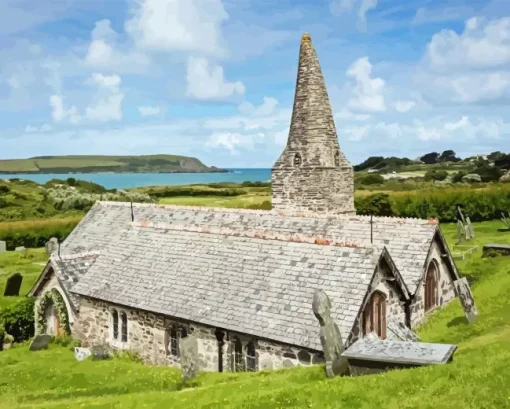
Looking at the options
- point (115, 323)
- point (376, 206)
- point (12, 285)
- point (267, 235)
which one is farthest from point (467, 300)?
point (376, 206)

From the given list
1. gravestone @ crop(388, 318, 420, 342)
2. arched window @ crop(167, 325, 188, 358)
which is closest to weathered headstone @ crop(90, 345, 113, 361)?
arched window @ crop(167, 325, 188, 358)

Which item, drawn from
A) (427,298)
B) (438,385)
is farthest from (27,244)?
(438,385)

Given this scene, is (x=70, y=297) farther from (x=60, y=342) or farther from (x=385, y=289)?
(x=385, y=289)

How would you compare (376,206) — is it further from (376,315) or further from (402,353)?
(402,353)

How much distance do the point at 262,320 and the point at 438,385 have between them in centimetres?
777

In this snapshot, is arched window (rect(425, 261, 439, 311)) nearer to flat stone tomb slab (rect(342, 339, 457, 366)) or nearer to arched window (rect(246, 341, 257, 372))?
arched window (rect(246, 341, 257, 372))

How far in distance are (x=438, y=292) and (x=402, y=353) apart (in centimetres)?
1241

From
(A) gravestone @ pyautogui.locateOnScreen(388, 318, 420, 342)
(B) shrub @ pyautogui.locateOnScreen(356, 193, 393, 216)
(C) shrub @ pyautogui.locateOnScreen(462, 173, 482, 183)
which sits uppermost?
(C) shrub @ pyautogui.locateOnScreen(462, 173, 482, 183)

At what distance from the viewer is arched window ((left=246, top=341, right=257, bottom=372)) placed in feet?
61.3

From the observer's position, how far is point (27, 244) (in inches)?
2315

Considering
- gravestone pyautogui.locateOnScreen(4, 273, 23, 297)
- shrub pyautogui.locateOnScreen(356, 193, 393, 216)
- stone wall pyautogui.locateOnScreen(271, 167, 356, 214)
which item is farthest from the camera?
shrub pyautogui.locateOnScreen(356, 193, 393, 216)

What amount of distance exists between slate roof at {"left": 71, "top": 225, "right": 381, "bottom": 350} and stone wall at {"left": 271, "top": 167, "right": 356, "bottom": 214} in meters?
7.58

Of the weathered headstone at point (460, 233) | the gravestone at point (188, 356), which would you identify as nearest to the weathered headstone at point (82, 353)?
the gravestone at point (188, 356)

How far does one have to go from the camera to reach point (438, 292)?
2564 cm
